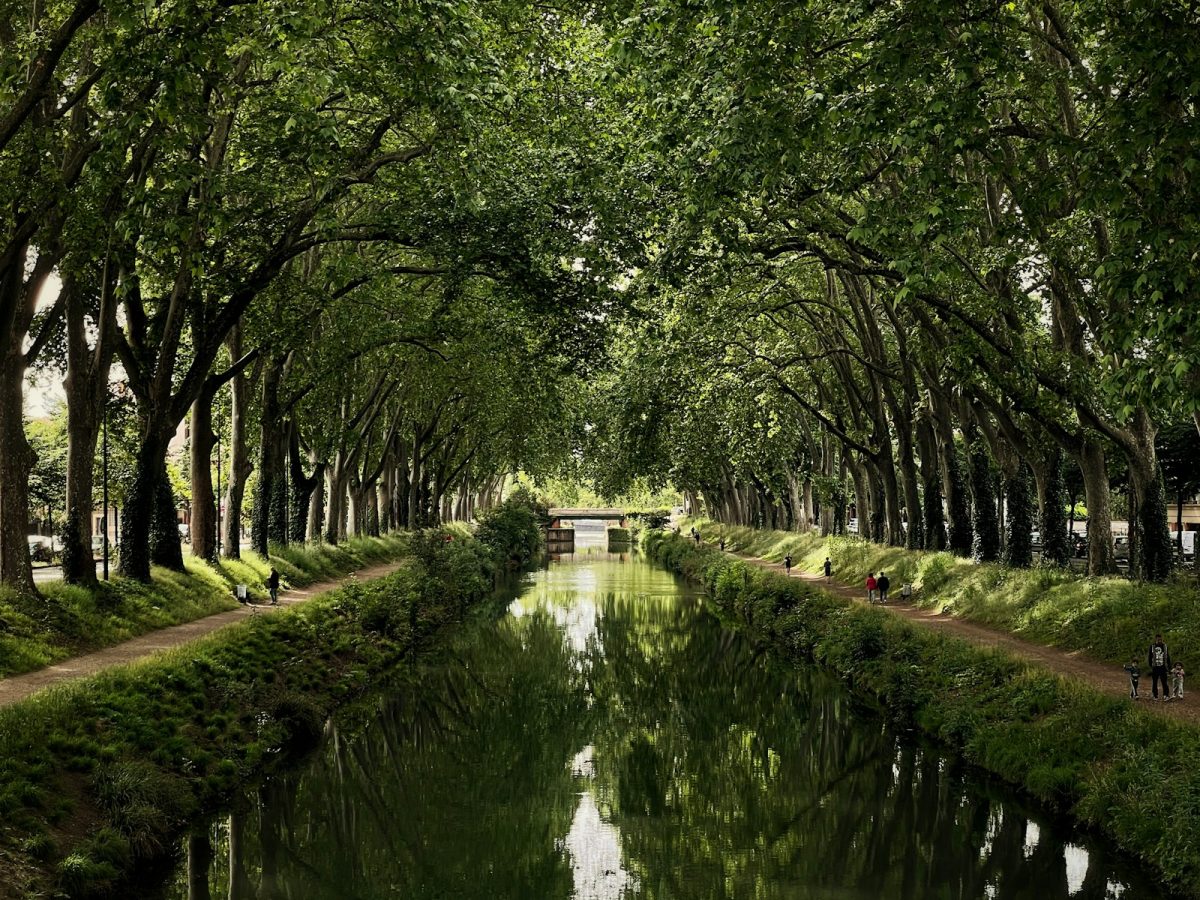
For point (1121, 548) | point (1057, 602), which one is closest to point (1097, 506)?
point (1057, 602)

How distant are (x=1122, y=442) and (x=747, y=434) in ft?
58.7

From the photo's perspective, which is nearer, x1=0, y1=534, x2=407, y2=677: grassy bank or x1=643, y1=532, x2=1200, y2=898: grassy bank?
x1=643, y1=532, x2=1200, y2=898: grassy bank

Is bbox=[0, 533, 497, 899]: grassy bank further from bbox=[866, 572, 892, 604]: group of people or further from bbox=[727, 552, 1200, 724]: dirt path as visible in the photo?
bbox=[866, 572, 892, 604]: group of people

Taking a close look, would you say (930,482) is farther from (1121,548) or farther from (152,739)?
(152,739)

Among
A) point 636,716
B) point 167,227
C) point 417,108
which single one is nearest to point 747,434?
point 636,716

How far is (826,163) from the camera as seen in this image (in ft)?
65.7

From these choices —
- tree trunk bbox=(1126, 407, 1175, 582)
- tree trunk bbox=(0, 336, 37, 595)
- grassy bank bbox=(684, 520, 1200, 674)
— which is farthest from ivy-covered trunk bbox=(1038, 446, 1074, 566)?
tree trunk bbox=(0, 336, 37, 595)

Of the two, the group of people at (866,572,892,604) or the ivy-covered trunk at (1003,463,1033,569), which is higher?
the ivy-covered trunk at (1003,463,1033,569)

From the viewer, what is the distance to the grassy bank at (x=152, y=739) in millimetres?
11805

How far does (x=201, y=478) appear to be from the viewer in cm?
2875

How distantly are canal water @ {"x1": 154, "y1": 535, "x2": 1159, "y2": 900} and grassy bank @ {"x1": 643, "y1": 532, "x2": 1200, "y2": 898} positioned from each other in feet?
1.48

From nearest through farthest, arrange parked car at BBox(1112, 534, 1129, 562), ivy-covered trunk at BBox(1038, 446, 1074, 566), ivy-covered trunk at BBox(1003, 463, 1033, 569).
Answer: ivy-covered trunk at BBox(1038, 446, 1074, 566) → ivy-covered trunk at BBox(1003, 463, 1033, 569) → parked car at BBox(1112, 534, 1129, 562)

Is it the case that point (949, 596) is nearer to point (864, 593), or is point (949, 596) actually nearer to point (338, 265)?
point (864, 593)

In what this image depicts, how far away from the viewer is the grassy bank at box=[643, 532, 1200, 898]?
12734 mm
